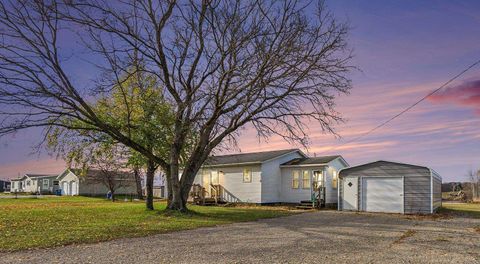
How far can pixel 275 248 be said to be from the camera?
386 inches

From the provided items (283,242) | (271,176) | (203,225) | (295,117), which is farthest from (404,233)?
(271,176)

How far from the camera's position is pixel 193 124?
20.3 m

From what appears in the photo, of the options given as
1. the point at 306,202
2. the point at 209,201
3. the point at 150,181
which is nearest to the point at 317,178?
the point at 306,202

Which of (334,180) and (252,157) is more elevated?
(252,157)

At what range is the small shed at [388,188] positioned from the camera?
22.6 metres

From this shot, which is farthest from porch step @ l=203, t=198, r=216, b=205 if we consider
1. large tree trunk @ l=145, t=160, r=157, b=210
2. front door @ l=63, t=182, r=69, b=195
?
front door @ l=63, t=182, r=69, b=195

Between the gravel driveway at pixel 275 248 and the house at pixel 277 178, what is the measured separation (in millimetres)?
14865

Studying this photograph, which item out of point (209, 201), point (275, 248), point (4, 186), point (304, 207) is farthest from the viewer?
point (4, 186)

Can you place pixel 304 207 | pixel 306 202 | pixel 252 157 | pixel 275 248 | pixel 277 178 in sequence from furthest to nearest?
pixel 252 157
pixel 277 178
pixel 306 202
pixel 304 207
pixel 275 248

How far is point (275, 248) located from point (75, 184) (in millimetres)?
51625

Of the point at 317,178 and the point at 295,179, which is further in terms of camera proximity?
the point at 295,179

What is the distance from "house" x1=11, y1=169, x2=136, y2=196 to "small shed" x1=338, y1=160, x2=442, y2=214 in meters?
27.1

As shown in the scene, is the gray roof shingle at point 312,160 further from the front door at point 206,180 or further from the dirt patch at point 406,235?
the dirt patch at point 406,235

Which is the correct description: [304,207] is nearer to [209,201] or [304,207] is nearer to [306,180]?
[306,180]
